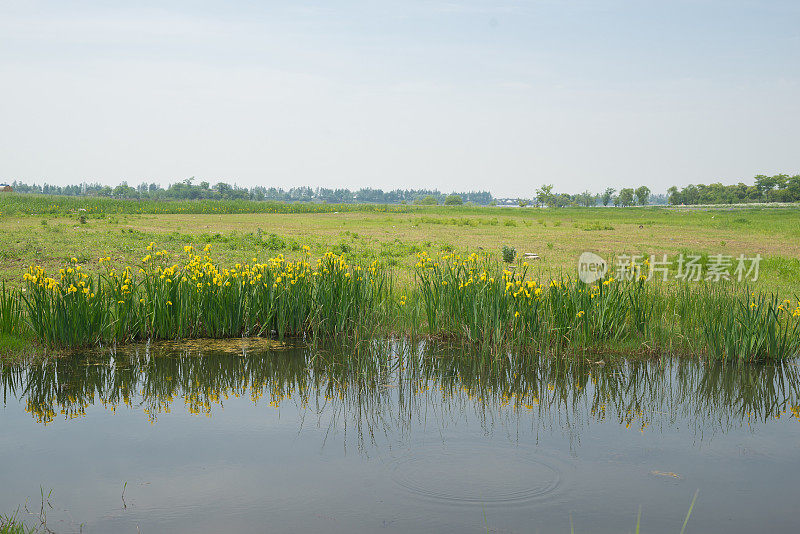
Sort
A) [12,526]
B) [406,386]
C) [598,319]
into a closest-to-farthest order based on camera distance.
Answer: [12,526] < [406,386] < [598,319]

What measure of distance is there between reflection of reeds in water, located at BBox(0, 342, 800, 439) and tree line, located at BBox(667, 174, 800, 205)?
135179 millimetres

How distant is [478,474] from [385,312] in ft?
15.0

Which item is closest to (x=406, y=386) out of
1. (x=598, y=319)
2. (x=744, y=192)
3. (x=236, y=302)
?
(x=598, y=319)

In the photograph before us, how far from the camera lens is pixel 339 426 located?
6.09m

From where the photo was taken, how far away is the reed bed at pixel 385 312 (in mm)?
8219

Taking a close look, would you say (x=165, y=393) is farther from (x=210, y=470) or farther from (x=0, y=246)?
(x=0, y=246)

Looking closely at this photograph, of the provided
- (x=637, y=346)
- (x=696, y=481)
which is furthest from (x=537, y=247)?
(x=696, y=481)

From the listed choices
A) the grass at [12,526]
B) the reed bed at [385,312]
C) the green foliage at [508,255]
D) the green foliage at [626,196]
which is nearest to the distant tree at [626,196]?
the green foliage at [626,196]

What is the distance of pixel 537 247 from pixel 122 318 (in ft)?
60.4

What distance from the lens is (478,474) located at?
5.04 m

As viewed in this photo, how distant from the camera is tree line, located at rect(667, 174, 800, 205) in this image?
126m

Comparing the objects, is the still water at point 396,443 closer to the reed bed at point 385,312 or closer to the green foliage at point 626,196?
the reed bed at point 385,312

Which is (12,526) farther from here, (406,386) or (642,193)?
(642,193)

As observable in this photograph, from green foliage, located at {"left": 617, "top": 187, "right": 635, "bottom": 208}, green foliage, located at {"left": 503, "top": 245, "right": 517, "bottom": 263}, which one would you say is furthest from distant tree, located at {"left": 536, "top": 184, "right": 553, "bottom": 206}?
A: green foliage, located at {"left": 503, "top": 245, "right": 517, "bottom": 263}
